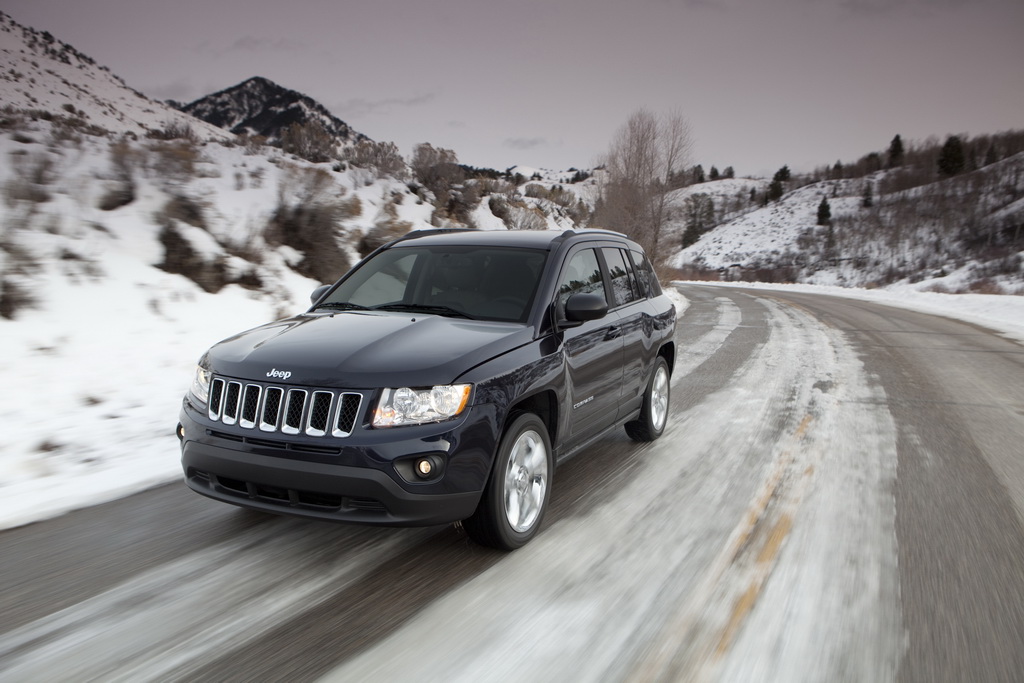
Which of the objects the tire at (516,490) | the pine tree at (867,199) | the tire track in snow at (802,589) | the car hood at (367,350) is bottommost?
the tire track in snow at (802,589)

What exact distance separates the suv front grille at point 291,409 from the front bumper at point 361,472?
0.06 metres

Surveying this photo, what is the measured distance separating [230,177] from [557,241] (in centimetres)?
A: 1134

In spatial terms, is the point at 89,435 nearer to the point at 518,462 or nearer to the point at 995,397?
the point at 518,462

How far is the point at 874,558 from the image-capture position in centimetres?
389

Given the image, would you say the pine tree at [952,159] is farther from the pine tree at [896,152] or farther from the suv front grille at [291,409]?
the suv front grille at [291,409]

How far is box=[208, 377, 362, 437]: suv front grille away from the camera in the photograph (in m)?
3.35

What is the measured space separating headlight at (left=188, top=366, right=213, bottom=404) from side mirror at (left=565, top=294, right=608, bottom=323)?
205 centimetres

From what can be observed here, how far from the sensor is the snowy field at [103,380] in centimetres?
493

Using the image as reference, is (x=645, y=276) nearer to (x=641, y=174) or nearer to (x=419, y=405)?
(x=419, y=405)

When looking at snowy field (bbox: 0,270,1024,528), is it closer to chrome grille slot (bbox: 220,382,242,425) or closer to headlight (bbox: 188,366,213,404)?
headlight (bbox: 188,366,213,404)

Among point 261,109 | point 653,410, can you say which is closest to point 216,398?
point 653,410

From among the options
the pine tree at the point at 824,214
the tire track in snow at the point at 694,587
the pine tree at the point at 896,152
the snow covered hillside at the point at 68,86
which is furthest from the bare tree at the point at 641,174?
the pine tree at the point at 896,152

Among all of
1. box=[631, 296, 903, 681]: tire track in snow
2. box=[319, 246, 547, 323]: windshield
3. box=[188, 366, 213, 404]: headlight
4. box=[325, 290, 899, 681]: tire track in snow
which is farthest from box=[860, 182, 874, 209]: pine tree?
box=[188, 366, 213, 404]: headlight

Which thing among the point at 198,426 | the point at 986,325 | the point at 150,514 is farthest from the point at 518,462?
the point at 986,325
